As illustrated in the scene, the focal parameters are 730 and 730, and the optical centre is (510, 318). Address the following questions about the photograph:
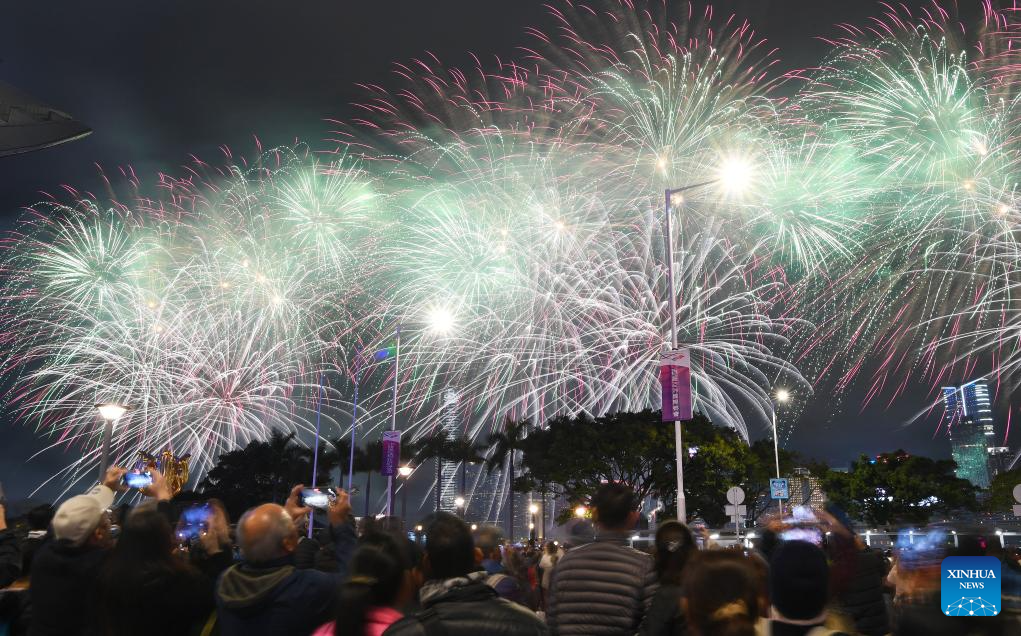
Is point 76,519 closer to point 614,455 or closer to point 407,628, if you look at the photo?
point 407,628

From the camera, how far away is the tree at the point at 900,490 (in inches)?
2596

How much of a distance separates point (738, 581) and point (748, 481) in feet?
180

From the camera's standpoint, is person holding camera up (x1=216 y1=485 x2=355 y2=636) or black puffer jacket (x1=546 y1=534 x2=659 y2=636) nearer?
person holding camera up (x1=216 y1=485 x2=355 y2=636)

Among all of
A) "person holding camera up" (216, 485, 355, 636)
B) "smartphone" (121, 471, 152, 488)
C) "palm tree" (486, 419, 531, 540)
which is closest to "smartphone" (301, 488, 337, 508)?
"smartphone" (121, 471, 152, 488)

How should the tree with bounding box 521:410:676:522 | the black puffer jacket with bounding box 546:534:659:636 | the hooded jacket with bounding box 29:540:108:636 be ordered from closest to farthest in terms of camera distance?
Answer: the black puffer jacket with bounding box 546:534:659:636, the hooded jacket with bounding box 29:540:108:636, the tree with bounding box 521:410:676:522

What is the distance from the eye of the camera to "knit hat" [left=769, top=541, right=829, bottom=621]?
352cm

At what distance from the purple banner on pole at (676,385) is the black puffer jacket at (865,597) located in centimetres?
1294

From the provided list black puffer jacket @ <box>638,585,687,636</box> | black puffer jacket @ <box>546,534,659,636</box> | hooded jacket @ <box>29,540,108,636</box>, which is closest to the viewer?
black puffer jacket @ <box>638,585,687,636</box>

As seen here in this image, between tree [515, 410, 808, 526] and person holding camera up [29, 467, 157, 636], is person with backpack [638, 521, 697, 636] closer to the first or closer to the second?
person holding camera up [29, 467, 157, 636]

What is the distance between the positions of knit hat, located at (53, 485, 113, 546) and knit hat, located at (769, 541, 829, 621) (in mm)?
4288

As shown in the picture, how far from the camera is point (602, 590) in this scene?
4609 millimetres

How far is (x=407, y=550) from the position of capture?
351 centimetres

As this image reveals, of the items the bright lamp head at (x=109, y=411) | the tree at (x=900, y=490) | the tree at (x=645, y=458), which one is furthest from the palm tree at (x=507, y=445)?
the bright lamp head at (x=109, y=411)

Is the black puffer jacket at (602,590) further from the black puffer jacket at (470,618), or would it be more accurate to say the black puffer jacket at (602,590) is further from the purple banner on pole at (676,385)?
the purple banner on pole at (676,385)
